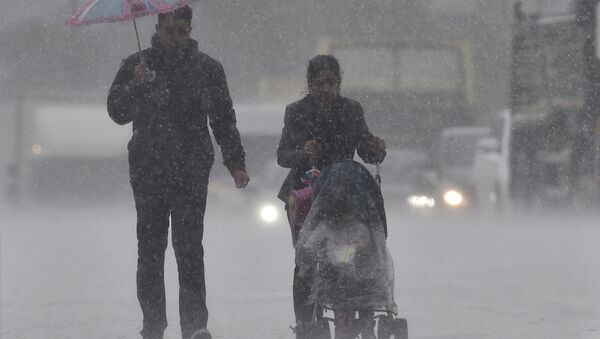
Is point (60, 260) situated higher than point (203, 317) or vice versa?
point (60, 260)

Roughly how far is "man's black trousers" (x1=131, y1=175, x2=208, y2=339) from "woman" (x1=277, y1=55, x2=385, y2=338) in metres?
0.42

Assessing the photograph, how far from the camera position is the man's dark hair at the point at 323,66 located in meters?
6.11

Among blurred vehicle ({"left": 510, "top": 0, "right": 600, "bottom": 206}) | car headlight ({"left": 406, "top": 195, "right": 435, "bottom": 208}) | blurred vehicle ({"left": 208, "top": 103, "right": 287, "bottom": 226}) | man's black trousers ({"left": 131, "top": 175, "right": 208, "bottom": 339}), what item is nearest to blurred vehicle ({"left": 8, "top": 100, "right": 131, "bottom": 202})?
blurred vehicle ({"left": 208, "top": 103, "right": 287, "bottom": 226})

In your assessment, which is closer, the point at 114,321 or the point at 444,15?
the point at 114,321

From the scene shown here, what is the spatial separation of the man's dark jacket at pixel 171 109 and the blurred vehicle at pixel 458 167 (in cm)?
1802

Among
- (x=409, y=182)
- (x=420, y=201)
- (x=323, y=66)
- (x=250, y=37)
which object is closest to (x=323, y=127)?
(x=323, y=66)

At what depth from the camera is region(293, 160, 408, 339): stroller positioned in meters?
5.78

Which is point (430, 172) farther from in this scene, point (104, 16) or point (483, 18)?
point (483, 18)

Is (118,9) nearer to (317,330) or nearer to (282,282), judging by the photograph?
(317,330)

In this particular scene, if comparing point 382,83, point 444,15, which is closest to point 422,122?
point 382,83

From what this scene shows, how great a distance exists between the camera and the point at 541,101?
25.6 meters

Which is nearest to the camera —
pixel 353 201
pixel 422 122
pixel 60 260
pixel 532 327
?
pixel 353 201

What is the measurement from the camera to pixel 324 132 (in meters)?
6.29

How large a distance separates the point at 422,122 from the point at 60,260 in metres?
14.0
